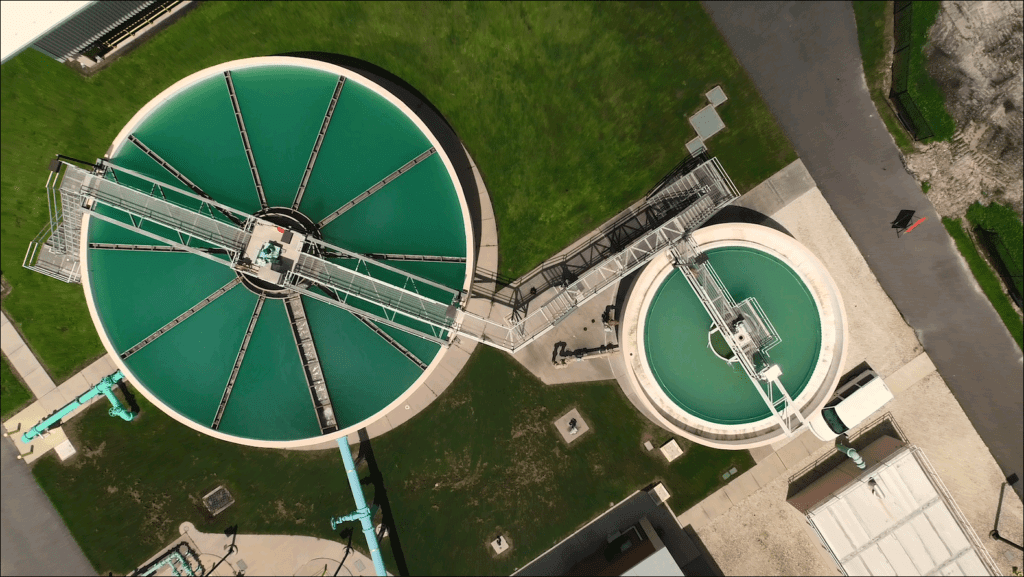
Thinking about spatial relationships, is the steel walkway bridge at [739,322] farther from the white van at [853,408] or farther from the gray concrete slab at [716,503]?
the gray concrete slab at [716,503]

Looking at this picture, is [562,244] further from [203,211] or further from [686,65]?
[203,211]

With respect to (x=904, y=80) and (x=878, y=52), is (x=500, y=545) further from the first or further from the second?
(x=878, y=52)

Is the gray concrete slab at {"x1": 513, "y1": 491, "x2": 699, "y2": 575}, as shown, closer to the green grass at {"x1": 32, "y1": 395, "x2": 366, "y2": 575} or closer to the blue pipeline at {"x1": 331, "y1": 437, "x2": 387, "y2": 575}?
the blue pipeline at {"x1": 331, "y1": 437, "x2": 387, "y2": 575}

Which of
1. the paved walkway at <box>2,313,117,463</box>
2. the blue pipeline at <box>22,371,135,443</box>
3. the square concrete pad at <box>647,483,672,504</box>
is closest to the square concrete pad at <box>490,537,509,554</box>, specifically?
the square concrete pad at <box>647,483,672,504</box>

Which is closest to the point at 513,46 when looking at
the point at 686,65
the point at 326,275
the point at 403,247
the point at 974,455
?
the point at 686,65

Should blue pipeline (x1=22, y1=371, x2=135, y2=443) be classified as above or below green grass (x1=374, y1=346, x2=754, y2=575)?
above

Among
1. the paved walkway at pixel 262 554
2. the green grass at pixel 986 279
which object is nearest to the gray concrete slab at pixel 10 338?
the paved walkway at pixel 262 554

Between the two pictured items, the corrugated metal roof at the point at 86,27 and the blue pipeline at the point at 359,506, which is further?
the blue pipeline at the point at 359,506
